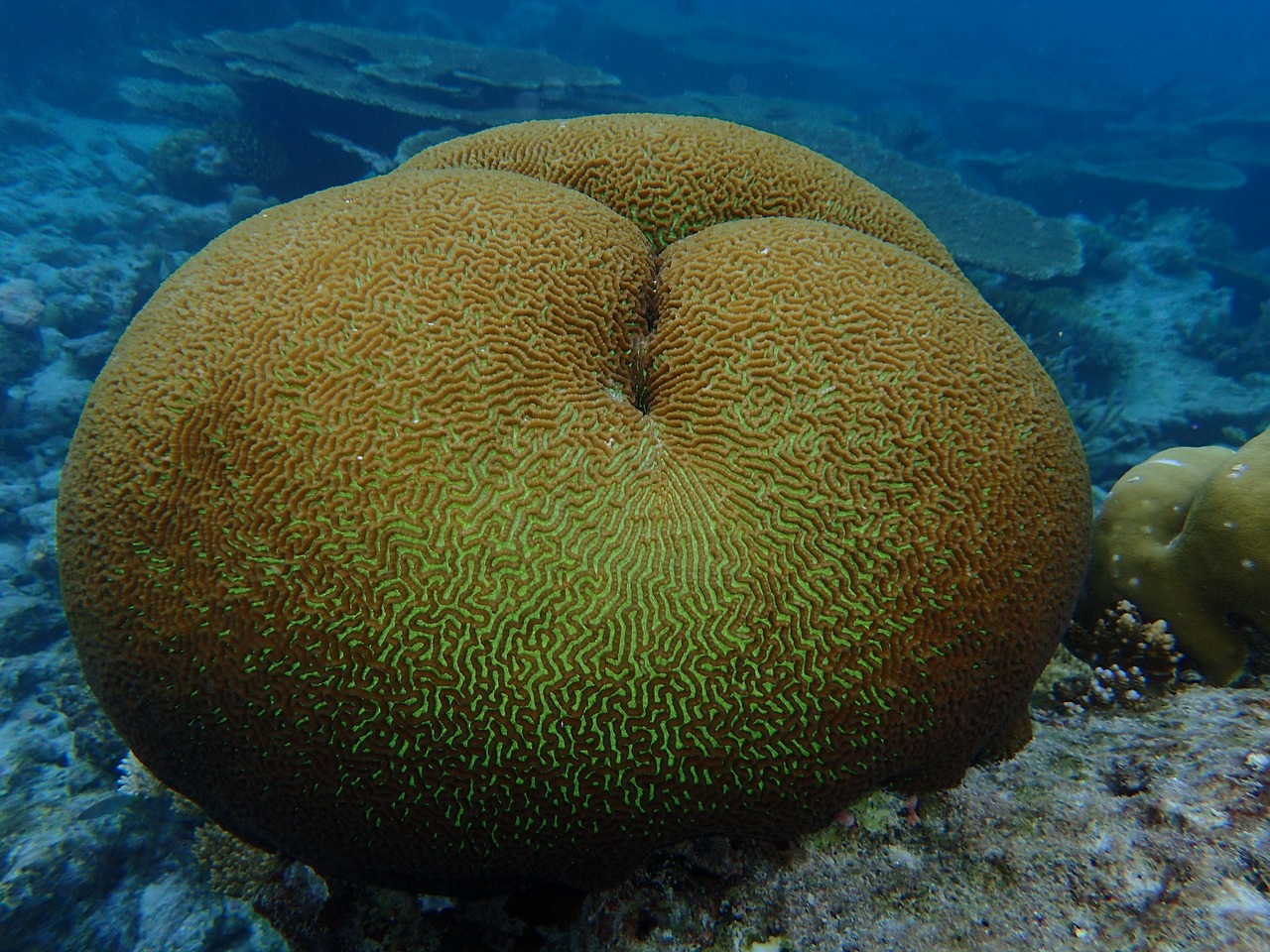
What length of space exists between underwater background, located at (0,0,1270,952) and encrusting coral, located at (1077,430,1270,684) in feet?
0.45

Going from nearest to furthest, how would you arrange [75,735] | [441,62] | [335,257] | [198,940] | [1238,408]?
[335,257]
[198,940]
[75,735]
[1238,408]
[441,62]

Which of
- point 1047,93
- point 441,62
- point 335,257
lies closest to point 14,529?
point 335,257

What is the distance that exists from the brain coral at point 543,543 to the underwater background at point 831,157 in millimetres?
365

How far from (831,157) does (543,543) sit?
1688 cm

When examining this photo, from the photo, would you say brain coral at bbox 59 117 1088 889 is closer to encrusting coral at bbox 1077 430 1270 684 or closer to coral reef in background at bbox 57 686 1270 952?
coral reef in background at bbox 57 686 1270 952

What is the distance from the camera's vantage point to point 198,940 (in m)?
4.72

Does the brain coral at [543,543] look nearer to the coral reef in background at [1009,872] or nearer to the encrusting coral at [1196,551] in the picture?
the coral reef in background at [1009,872]

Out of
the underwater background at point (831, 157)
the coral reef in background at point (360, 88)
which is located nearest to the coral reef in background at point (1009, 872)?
the underwater background at point (831, 157)

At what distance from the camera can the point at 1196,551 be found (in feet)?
9.58

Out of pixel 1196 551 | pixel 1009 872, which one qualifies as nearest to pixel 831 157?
pixel 1196 551

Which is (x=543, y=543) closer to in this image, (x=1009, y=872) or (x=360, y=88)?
(x=1009, y=872)

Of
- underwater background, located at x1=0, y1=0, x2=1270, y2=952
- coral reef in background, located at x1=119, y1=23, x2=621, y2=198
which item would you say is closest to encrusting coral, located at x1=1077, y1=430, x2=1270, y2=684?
underwater background, located at x1=0, y1=0, x2=1270, y2=952

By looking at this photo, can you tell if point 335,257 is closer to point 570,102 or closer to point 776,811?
point 776,811

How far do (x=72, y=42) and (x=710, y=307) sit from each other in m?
32.5
